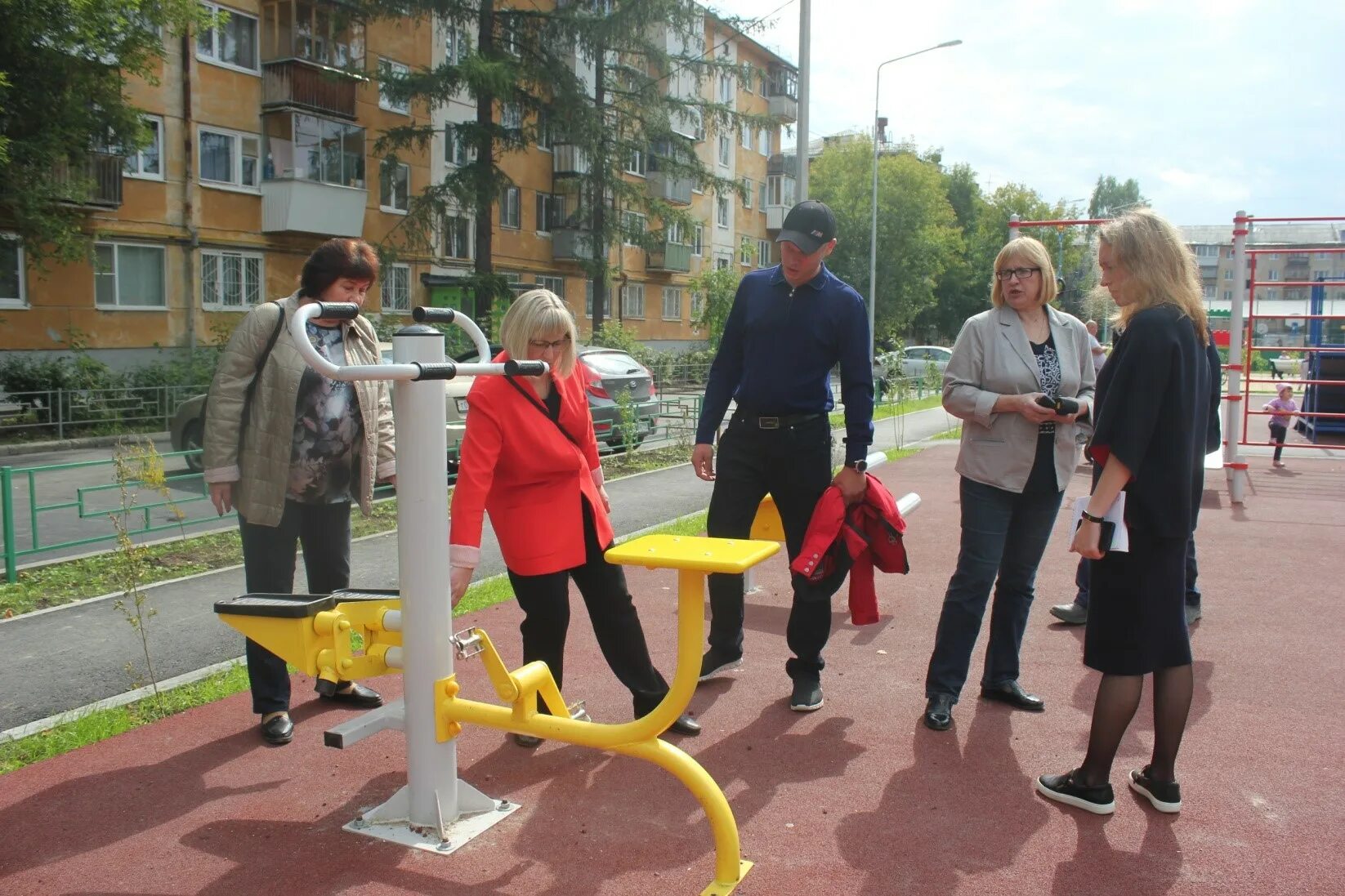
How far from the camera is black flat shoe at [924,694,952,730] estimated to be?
4.12 meters

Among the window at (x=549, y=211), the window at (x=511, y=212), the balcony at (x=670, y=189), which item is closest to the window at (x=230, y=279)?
the window at (x=511, y=212)

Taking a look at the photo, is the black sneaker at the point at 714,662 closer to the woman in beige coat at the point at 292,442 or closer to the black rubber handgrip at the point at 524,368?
the woman in beige coat at the point at 292,442

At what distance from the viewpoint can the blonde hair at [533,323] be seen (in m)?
3.56

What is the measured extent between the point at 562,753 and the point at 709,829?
81 centimetres

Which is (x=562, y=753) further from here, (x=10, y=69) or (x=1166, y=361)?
(x=10, y=69)

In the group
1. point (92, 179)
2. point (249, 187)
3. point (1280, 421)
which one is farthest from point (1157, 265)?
point (249, 187)

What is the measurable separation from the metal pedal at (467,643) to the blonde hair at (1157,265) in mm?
2183

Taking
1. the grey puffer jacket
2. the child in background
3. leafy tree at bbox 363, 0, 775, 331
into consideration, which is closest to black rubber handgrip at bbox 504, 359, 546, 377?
the grey puffer jacket

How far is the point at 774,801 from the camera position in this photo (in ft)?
11.5

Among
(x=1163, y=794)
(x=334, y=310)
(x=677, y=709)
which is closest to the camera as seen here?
(x=677, y=709)

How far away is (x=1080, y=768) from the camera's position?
3434 millimetres

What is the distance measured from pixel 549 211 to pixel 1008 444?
107 feet

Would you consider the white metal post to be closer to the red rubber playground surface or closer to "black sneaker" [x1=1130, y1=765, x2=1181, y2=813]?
the red rubber playground surface

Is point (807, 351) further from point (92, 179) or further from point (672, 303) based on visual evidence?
point (672, 303)
